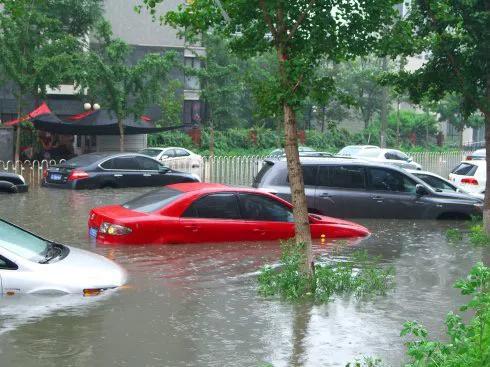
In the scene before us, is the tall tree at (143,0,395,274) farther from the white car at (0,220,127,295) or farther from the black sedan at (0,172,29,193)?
the black sedan at (0,172,29,193)

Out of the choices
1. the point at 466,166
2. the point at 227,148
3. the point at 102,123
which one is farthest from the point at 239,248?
the point at 227,148

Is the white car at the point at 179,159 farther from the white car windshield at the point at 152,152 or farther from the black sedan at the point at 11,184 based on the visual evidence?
the black sedan at the point at 11,184

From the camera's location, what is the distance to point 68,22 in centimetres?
4072

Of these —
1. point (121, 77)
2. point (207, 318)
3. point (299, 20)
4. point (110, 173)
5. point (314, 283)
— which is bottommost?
point (207, 318)

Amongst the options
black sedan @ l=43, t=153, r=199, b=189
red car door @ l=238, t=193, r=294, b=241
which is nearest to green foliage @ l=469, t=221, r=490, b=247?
red car door @ l=238, t=193, r=294, b=241

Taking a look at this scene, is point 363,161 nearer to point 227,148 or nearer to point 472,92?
point 472,92

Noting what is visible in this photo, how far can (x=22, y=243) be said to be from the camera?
9961mm

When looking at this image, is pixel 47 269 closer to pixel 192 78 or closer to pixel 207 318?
pixel 207 318

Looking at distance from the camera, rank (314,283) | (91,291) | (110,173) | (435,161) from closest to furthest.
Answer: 1. (91,291)
2. (314,283)
3. (110,173)
4. (435,161)

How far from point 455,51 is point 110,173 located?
12.0 metres

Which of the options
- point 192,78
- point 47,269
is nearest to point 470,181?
point 47,269

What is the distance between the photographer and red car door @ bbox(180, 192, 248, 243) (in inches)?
562

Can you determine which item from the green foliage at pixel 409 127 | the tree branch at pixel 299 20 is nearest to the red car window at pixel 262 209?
the tree branch at pixel 299 20

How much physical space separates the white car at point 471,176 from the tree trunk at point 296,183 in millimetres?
13419
